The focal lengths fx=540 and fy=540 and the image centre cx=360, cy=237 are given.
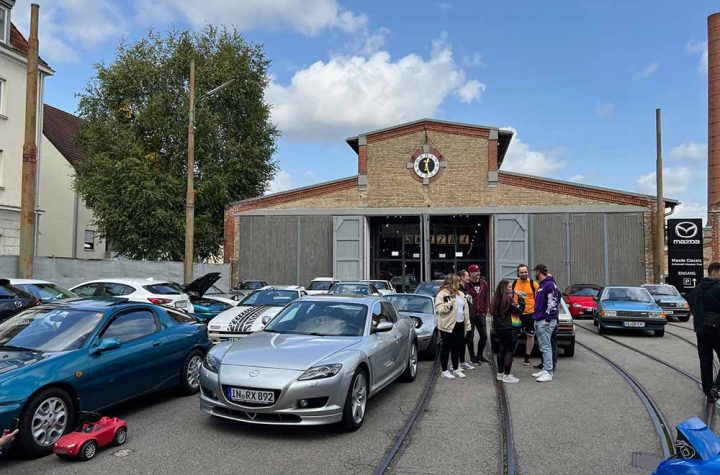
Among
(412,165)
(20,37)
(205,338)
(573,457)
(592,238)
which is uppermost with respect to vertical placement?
(20,37)

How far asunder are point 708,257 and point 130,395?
97.9 ft

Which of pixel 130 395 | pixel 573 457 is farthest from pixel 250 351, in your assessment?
pixel 573 457

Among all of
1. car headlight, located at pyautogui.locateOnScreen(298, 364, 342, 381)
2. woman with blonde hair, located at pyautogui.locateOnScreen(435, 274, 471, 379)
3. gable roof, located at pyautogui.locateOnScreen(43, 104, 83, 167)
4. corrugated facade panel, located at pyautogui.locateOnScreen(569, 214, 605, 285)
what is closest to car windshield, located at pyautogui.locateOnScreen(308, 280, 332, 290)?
woman with blonde hair, located at pyautogui.locateOnScreen(435, 274, 471, 379)

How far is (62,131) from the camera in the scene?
34781mm

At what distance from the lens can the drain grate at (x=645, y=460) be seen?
15.6 ft

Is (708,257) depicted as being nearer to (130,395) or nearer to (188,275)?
(188,275)

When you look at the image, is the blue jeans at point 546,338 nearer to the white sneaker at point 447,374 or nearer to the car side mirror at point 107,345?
the white sneaker at point 447,374

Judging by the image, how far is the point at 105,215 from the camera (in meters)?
24.4

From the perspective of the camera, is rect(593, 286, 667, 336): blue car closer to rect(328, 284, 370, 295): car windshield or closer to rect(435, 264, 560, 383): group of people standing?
rect(435, 264, 560, 383): group of people standing

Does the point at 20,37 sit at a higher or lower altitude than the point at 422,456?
higher

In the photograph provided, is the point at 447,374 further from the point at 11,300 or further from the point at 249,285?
the point at 249,285

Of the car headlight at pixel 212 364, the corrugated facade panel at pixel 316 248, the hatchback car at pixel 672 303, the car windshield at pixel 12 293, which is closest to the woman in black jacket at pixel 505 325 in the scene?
the car headlight at pixel 212 364

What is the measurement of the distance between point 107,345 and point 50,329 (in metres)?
0.75

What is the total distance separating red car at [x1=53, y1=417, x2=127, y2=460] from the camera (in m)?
4.66
